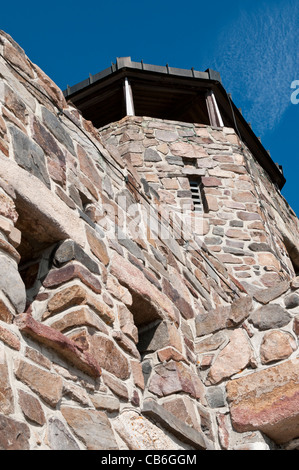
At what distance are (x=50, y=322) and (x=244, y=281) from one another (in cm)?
557

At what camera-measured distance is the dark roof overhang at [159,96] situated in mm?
11016

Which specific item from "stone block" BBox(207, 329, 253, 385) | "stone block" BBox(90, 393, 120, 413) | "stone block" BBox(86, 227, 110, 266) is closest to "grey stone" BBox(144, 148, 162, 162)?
"stone block" BBox(207, 329, 253, 385)

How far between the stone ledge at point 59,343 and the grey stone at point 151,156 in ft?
22.4

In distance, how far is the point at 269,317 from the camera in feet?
13.8

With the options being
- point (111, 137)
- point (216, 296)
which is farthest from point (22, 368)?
point (111, 137)

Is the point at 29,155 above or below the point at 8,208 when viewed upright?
above

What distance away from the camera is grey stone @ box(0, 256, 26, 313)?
2.52 m

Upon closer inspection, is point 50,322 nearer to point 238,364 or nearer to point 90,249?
point 90,249

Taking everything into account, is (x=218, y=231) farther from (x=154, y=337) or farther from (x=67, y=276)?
(x=67, y=276)

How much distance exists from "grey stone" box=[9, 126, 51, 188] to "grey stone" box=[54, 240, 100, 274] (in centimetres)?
38

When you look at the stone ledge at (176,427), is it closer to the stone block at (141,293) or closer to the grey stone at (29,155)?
the stone block at (141,293)

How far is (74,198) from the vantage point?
142 inches

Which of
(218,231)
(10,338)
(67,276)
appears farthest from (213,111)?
(10,338)

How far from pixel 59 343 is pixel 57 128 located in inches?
68.3
